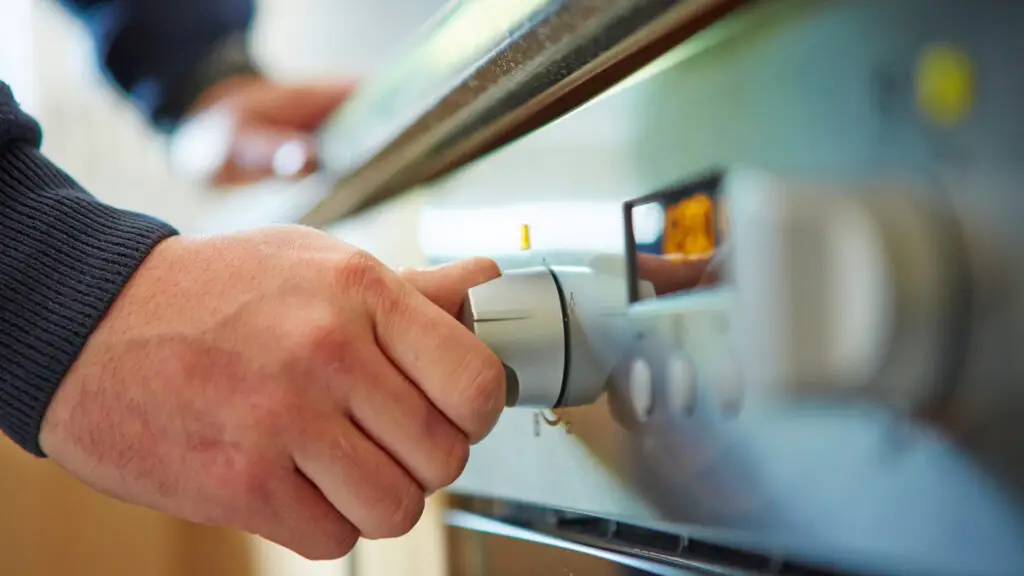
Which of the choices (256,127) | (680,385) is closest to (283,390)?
(680,385)

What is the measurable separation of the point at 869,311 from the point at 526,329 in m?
0.14

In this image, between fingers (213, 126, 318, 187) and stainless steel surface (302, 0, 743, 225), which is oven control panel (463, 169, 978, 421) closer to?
stainless steel surface (302, 0, 743, 225)

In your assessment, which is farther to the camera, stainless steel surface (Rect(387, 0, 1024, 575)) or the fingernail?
the fingernail

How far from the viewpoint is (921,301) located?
0.17 meters

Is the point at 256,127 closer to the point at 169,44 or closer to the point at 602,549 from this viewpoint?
the point at 169,44

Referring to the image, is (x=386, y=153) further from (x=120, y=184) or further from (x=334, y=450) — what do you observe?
(x=120, y=184)

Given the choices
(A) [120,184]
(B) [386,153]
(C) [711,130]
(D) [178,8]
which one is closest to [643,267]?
(C) [711,130]

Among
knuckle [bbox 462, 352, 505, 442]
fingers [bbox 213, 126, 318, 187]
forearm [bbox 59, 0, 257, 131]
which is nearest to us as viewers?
knuckle [bbox 462, 352, 505, 442]

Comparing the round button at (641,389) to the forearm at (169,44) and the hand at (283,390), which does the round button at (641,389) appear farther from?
the forearm at (169,44)

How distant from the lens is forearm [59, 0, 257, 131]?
1.03 meters

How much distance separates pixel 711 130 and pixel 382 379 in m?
Answer: 0.15

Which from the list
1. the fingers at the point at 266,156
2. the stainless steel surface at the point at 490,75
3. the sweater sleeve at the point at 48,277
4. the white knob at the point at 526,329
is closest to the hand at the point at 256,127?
the fingers at the point at 266,156

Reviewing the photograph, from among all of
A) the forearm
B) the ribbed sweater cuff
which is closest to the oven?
the ribbed sweater cuff

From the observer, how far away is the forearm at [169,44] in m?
1.03
